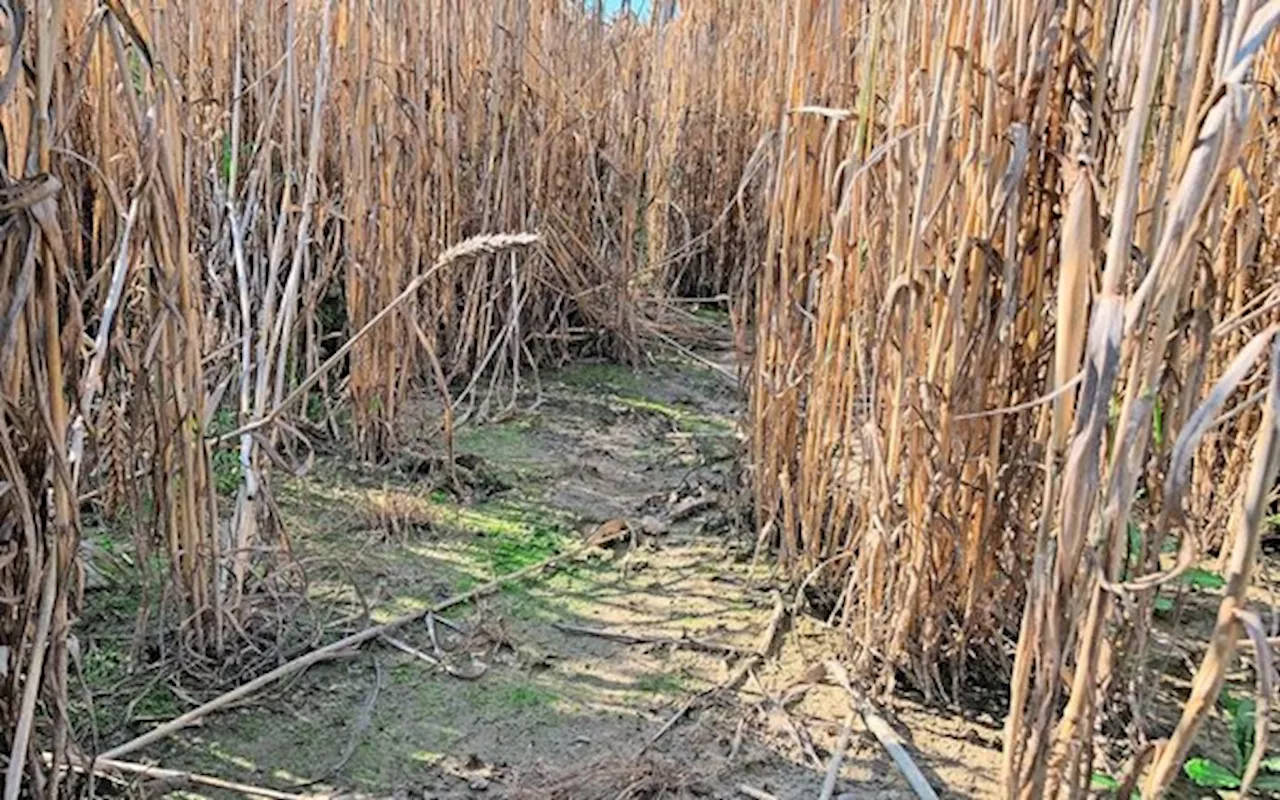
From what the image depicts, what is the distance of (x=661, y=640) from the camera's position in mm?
1372

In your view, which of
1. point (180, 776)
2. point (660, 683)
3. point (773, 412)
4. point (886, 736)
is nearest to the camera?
point (180, 776)

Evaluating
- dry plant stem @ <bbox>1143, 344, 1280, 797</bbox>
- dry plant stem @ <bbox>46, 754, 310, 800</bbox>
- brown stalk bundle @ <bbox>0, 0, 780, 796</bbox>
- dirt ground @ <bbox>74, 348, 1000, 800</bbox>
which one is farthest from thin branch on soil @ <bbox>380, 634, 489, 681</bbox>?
dry plant stem @ <bbox>1143, 344, 1280, 797</bbox>

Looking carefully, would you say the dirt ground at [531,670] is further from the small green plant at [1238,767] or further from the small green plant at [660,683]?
the small green plant at [1238,767]

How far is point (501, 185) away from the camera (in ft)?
7.23

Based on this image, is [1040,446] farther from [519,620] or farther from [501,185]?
[501,185]

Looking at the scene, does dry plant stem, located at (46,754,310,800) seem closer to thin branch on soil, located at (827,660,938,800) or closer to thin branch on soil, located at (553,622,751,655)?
thin branch on soil, located at (553,622,751,655)

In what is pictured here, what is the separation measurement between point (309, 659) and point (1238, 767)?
3.24ft

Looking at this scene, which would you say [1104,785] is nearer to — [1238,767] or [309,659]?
[1238,767]

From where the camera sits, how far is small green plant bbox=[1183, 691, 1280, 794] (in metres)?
1.03

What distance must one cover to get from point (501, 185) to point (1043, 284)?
4.53 ft

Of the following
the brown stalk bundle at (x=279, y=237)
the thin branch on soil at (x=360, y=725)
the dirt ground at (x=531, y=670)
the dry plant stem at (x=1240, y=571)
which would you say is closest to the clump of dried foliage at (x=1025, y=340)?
the dry plant stem at (x=1240, y=571)

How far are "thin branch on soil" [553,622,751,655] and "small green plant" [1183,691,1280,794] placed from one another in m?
0.50

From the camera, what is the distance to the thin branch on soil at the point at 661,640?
1.35 metres

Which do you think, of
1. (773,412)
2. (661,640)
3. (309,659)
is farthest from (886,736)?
(309,659)
